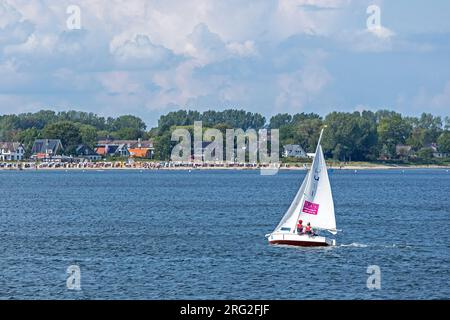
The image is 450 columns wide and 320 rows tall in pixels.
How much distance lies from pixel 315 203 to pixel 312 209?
16.5 inches

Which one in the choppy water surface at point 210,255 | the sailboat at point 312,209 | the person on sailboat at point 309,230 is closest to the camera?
the choppy water surface at point 210,255

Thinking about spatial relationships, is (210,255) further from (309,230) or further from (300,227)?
(309,230)

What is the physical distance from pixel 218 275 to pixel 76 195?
9080cm

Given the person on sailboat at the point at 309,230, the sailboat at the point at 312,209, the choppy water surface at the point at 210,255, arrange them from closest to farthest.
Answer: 1. the choppy water surface at the point at 210,255
2. the sailboat at the point at 312,209
3. the person on sailboat at the point at 309,230

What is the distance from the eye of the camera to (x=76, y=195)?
5443 inches

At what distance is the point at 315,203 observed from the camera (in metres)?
59.9

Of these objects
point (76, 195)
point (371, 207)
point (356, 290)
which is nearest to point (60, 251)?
point (356, 290)

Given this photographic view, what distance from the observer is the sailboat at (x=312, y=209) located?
59500 millimetres

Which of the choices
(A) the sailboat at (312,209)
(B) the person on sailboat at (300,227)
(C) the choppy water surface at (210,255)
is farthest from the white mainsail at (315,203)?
(C) the choppy water surface at (210,255)

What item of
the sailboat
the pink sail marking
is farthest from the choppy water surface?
the pink sail marking

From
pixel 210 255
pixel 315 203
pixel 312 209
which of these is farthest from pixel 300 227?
pixel 210 255

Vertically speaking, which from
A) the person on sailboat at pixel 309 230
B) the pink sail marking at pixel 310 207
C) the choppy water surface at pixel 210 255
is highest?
the pink sail marking at pixel 310 207

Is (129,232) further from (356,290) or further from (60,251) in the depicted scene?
(356,290)

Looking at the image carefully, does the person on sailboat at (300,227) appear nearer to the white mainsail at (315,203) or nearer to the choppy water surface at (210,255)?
the white mainsail at (315,203)
